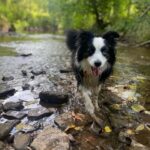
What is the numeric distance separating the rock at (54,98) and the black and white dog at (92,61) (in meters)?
0.38

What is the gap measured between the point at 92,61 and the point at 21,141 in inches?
Answer: 62.0

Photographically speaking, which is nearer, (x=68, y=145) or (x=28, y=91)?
(x=68, y=145)

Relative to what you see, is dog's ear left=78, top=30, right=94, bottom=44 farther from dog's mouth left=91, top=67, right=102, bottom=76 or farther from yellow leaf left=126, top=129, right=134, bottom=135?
yellow leaf left=126, top=129, right=134, bottom=135

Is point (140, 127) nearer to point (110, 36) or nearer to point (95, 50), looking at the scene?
point (95, 50)

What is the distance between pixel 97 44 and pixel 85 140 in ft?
4.80

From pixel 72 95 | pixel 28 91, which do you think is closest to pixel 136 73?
pixel 72 95

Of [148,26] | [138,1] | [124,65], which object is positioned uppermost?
[138,1]

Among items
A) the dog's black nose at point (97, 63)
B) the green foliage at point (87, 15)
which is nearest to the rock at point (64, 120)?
the dog's black nose at point (97, 63)

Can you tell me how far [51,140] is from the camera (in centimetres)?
380

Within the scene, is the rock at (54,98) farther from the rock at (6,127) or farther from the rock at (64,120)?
the rock at (6,127)

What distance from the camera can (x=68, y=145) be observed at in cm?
374

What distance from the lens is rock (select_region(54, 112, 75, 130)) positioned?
14.4 ft

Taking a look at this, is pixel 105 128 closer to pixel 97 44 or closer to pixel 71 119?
pixel 71 119

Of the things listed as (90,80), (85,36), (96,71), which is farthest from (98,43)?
(90,80)
